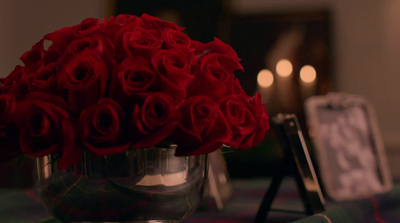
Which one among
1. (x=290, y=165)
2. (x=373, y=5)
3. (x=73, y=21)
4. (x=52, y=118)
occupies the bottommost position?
(x=290, y=165)

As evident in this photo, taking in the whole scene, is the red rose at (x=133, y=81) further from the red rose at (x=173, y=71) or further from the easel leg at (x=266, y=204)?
the easel leg at (x=266, y=204)

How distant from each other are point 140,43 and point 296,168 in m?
0.47

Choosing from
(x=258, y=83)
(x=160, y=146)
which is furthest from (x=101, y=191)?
(x=258, y=83)

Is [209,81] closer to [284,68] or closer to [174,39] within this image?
[174,39]

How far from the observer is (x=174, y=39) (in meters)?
0.56

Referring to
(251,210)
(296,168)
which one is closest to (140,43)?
(296,168)

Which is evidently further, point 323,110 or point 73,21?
point 73,21

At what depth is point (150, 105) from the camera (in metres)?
0.48

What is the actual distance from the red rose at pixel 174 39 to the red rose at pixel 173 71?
3 cm

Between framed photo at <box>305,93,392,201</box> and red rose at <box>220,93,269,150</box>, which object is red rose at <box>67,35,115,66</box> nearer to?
red rose at <box>220,93,269,150</box>

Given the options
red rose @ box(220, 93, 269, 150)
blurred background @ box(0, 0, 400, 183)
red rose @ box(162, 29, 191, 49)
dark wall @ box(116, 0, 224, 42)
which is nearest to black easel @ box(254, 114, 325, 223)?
red rose @ box(220, 93, 269, 150)

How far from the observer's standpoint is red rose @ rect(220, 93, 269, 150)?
538 millimetres

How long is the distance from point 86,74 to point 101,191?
15 centimetres

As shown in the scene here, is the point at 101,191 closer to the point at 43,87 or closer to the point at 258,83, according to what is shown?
the point at 43,87
